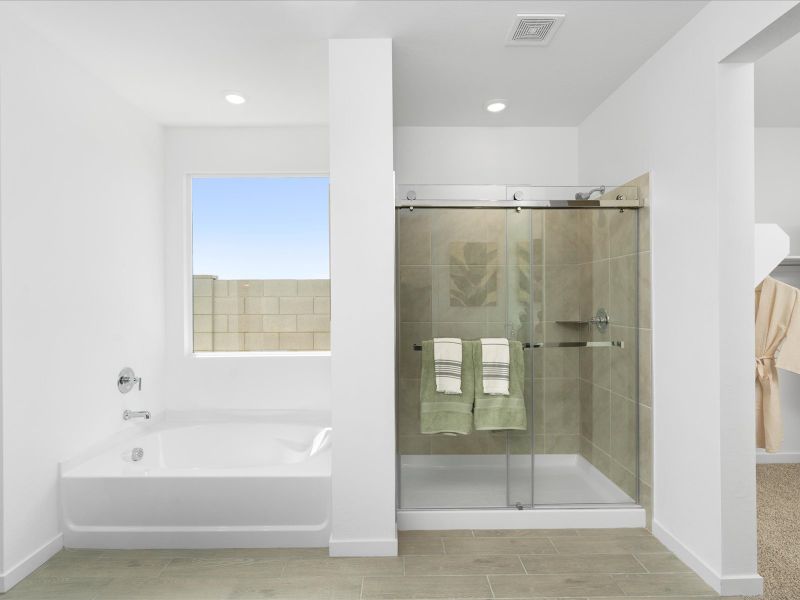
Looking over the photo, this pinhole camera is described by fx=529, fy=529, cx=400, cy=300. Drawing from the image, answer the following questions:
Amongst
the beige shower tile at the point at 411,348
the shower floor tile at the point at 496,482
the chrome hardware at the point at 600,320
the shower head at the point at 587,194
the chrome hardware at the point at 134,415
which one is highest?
the shower head at the point at 587,194

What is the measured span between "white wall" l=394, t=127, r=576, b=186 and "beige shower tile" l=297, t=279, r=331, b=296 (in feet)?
3.00

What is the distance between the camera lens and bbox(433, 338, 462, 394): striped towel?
108 inches

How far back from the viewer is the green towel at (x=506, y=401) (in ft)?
9.04

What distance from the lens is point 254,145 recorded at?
3707 mm

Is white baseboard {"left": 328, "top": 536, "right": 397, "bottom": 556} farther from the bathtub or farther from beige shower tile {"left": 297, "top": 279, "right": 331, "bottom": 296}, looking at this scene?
beige shower tile {"left": 297, "top": 279, "right": 331, "bottom": 296}

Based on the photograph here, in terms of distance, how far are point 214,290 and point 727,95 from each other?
319 cm

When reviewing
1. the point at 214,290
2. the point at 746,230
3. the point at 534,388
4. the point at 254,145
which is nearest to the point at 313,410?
the point at 214,290

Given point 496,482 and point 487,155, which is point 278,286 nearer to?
point 487,155

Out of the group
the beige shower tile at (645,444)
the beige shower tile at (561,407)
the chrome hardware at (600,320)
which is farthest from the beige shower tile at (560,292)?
the beige shower tile at (645,444)

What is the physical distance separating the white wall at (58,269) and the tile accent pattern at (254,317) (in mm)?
454

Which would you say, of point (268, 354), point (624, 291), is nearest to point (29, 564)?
point (268, 354)

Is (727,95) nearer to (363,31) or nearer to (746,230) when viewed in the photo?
(746,230)

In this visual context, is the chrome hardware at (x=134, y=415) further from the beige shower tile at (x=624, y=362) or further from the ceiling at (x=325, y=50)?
the beige shower tile at (x=624, y=362)

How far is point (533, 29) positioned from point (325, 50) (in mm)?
983
